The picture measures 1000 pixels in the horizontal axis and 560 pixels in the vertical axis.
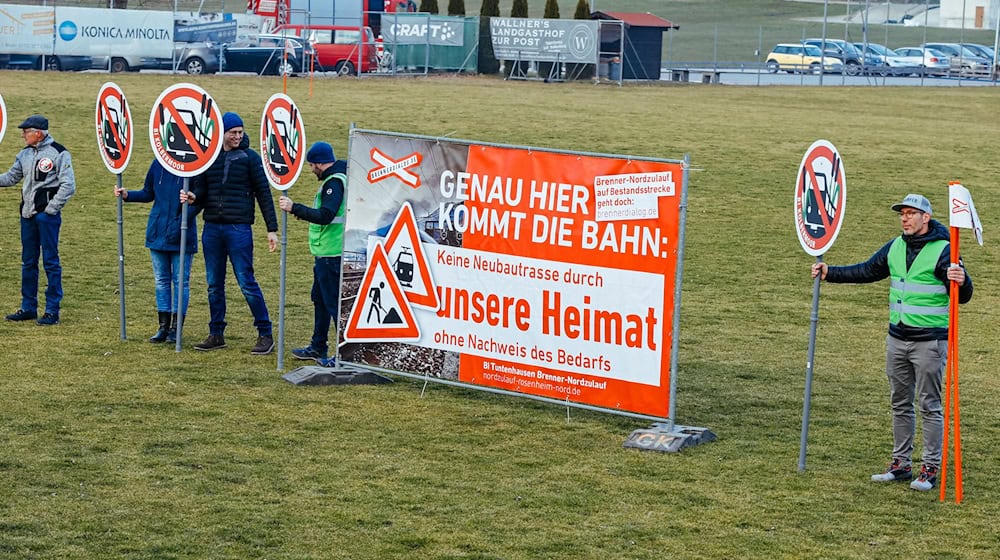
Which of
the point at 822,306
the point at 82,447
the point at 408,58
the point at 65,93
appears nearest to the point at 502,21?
the point at 408,58

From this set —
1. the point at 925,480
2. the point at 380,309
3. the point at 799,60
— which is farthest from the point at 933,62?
the point at 925,480

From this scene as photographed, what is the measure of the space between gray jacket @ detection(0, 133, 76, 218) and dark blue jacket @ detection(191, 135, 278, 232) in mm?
1741

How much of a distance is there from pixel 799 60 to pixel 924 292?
6114 cm

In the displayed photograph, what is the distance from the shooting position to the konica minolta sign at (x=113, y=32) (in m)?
41.3

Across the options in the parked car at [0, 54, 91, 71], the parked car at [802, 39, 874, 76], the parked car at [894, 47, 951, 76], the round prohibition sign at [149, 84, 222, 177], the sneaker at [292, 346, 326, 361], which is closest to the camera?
the round prohibition sign at [149, 84, 222, 177]

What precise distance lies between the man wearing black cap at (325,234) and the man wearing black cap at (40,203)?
8.92ft

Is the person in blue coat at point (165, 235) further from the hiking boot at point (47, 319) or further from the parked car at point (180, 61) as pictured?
the parked car at point (180, 61)

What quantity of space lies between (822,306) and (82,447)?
9176 millimetres

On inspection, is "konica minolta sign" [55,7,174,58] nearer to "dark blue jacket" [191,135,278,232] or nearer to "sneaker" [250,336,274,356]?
"dark blue jacket" [191,135,278,232]

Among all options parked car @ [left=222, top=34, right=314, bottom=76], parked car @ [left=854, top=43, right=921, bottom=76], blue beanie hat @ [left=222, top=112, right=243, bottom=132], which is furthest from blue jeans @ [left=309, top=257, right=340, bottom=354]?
parked car @ [left=854, top=43, right=921, bottom=76]

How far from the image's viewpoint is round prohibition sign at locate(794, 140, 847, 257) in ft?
30.4

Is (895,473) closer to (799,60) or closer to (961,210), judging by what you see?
(961,210)

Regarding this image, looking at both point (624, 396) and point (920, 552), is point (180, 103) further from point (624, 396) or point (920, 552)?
point (920, 552)

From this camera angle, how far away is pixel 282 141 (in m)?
11.9
